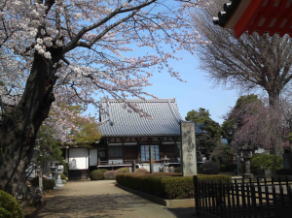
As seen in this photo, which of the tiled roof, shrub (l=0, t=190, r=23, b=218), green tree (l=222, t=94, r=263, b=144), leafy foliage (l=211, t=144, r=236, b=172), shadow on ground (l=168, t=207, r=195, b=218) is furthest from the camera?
the tiled roof

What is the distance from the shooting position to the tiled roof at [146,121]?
3192 cm

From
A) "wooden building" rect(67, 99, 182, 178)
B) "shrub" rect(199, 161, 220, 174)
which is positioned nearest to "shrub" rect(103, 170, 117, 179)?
"wooden building" rect(67, 99, 182, 178)

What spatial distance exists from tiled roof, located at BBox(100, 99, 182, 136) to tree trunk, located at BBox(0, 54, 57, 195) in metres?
22.8

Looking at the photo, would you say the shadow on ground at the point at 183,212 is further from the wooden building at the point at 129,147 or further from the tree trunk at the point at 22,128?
the wooden building at the point at 129,147

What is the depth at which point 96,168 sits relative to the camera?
31578mm

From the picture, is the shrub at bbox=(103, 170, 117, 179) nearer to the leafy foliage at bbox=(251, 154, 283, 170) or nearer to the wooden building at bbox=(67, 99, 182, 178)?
the wooden building at bbox=(67, 99, 182, 178)

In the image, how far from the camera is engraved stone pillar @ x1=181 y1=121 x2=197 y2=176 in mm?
11930

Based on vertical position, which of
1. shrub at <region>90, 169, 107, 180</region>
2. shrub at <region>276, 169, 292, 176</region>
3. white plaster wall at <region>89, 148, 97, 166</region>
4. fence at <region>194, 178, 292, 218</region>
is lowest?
shrub at <region>90, 169, 107, 180</region>

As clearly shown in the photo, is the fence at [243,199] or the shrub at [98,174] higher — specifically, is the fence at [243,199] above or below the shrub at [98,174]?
above

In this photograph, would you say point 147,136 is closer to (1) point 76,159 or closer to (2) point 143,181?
(1) point 76,159

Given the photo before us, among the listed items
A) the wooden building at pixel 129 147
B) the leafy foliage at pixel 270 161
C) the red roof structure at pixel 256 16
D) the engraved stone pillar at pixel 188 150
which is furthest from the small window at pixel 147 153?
the red roof structure at pixel 256 16

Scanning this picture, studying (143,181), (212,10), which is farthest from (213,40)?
(143,181)

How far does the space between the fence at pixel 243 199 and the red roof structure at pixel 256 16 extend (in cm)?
229

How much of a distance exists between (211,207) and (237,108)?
2433cm
